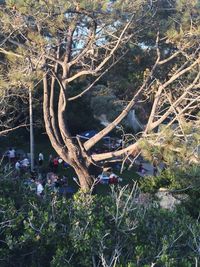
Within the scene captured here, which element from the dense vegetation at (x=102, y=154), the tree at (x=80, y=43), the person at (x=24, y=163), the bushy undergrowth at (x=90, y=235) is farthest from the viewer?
the person at (x=24, y=163)

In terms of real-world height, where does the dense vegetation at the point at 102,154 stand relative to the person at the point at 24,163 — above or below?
above

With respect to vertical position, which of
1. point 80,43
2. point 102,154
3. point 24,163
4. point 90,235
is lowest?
point 24,163

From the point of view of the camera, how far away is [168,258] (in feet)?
17.1

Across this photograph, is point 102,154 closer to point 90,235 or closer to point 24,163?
point 90,235

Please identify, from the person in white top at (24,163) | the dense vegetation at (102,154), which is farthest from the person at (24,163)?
the dense vegetation at (102,154)

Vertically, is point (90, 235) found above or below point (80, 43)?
below

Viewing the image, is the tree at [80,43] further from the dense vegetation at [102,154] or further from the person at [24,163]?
the person at [24,163]

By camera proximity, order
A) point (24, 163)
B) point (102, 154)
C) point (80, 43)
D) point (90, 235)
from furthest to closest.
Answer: point (24, 163)
point (80, 43)
point (102, 154)
point (90, 235)

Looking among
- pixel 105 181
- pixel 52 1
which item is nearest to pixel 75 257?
pixel 52 1

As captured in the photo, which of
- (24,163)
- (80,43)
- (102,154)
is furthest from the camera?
(24,163)

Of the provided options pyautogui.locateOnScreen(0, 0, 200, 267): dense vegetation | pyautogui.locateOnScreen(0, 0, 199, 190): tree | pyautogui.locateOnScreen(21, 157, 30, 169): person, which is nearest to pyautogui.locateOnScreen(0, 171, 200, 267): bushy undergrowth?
pyautogui.locateOnScreen(0, 0, 200, 267): dense vegetation

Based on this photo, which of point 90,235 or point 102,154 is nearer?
point 90,235

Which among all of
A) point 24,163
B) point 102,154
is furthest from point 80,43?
point 24,163

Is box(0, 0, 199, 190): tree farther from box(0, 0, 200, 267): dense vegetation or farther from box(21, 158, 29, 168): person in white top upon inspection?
box(21, 158, 29, 168): person in white top
